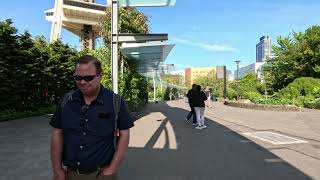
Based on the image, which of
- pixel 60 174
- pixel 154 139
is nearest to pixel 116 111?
pixel 60 174

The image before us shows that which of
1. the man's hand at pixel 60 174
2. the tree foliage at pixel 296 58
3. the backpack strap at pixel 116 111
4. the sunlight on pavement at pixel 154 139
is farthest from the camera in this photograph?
the tree foliage at pixel 296 58

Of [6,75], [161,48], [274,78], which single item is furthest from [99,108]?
[274,78]

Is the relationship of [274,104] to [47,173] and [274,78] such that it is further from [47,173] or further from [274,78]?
[47,173]

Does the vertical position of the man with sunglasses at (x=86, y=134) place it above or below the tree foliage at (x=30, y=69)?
below

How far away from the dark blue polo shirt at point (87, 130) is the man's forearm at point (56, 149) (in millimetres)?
37

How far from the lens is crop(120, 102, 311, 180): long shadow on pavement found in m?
9.09

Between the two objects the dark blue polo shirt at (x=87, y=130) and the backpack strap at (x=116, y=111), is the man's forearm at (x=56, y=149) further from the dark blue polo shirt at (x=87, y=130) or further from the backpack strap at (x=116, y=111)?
the backpack strap at (x=116, y=111)

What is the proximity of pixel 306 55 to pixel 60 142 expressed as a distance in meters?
56.5

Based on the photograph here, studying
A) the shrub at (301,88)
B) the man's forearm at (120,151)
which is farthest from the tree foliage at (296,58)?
the man's forearm at (120,151)

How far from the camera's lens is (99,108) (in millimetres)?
4035

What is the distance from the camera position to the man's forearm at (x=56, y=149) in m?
4.01

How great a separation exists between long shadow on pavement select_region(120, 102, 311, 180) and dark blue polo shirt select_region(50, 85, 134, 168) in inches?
190

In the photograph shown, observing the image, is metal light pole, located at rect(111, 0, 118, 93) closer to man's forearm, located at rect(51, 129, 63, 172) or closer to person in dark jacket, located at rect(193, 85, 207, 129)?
person in dark jacket, located at rect(193, 85, 207, 129)

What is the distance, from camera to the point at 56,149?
405 cm
